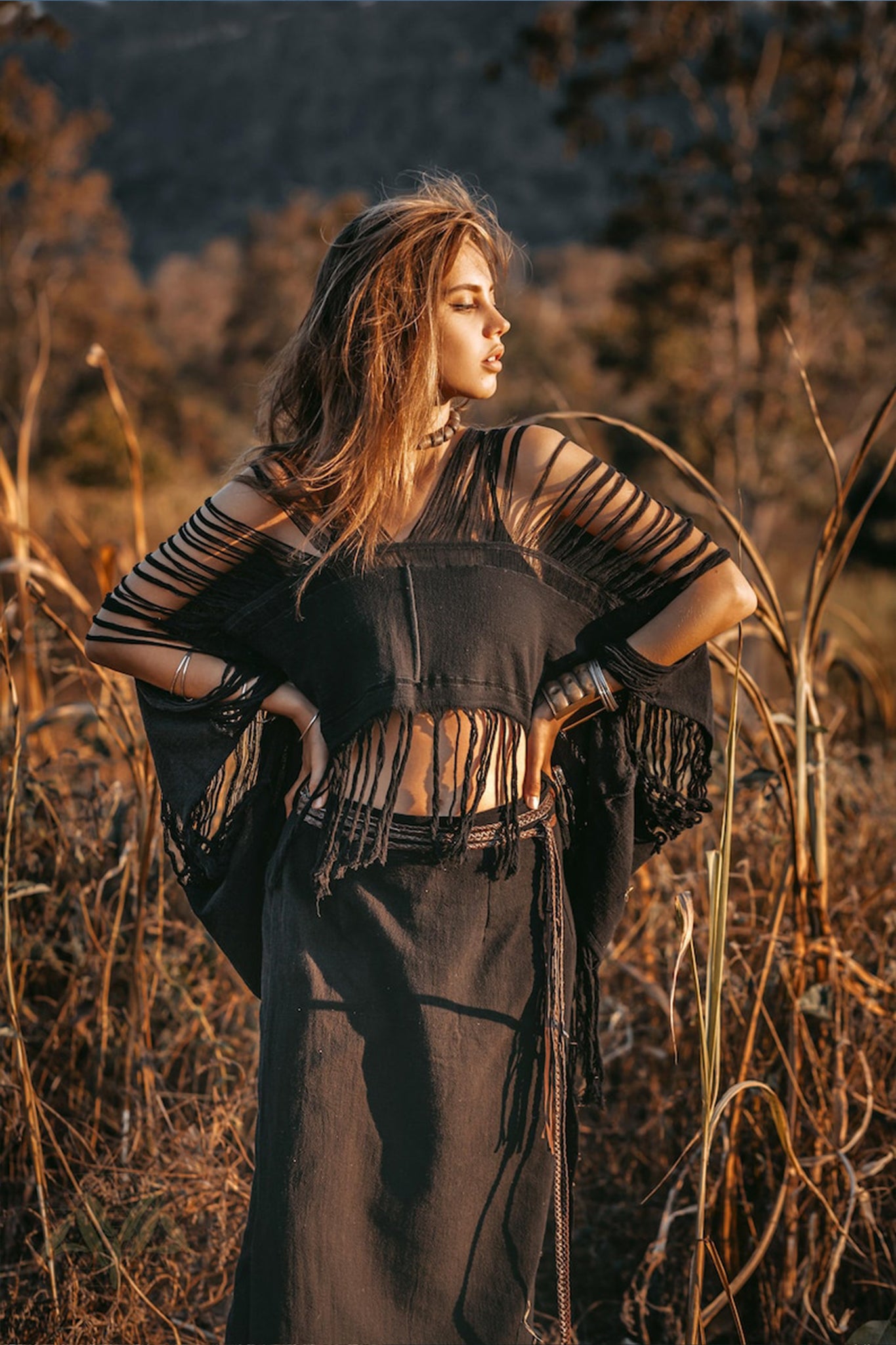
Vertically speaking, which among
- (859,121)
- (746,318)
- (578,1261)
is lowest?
(578,1261)

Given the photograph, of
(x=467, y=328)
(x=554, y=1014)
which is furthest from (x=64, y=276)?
(x=554, y=1014)


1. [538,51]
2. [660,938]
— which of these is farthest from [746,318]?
[660,938]

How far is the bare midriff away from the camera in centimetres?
163

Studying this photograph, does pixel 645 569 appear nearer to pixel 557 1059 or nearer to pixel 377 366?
pixel 377 366

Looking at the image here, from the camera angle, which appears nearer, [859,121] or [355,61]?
[859,121]

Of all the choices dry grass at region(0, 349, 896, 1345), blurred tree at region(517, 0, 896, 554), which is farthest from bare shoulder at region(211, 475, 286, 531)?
blurred tree at region(517, 0, 896, 554)

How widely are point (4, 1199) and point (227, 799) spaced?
1084mm

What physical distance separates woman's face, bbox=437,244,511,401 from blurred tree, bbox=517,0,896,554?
851cm

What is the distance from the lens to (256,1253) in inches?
62.3

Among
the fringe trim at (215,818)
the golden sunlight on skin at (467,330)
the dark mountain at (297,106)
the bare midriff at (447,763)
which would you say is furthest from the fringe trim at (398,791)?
the dark mountain at (297,106)

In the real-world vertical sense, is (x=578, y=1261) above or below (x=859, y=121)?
below

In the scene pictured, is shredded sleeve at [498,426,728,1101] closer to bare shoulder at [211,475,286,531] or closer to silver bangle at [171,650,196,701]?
bare shoulder at [211,475,286,531]

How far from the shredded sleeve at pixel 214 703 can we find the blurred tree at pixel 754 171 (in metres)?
8.56

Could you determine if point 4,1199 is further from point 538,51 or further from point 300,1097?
point 538,51
